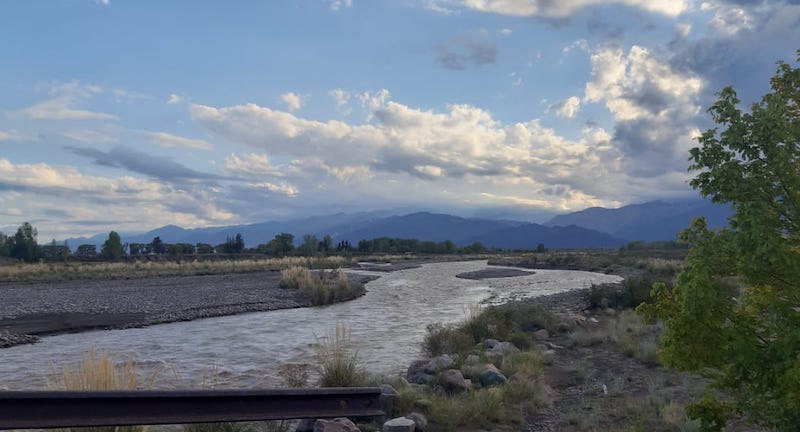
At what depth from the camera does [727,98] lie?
4.51 m

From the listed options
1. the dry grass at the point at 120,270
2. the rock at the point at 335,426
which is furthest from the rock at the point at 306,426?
the dry grass at the point at 120,270

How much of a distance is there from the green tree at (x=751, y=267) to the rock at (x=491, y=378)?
20.2ft

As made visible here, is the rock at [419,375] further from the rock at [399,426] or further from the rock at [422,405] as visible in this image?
the rock at [399,426]

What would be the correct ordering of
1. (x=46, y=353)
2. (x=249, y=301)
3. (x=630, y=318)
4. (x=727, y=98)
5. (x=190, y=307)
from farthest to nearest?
(x=249, y=301) → (x=190, y=307) → (x=630, y=318) → (x=46, y=353) → (x=727, y=98)

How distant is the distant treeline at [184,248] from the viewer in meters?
82.4

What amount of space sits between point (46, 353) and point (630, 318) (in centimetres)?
1850

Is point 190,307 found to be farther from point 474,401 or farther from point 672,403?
point 672,403

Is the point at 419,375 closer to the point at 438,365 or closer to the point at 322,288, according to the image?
the point at 438,365

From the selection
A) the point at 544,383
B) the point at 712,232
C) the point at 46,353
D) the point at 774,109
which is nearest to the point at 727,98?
the point at 774,109

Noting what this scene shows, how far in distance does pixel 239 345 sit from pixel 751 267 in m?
16.1

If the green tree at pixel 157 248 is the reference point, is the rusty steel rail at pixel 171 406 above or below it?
below

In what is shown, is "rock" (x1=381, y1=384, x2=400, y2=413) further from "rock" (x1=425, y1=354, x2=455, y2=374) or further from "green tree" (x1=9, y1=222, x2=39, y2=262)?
"green tree" (x1=9, y1=222, x2=39, y2=262)

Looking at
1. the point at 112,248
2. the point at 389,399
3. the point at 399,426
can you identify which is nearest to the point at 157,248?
the point at 112,248

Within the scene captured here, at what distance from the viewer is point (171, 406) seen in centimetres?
562
